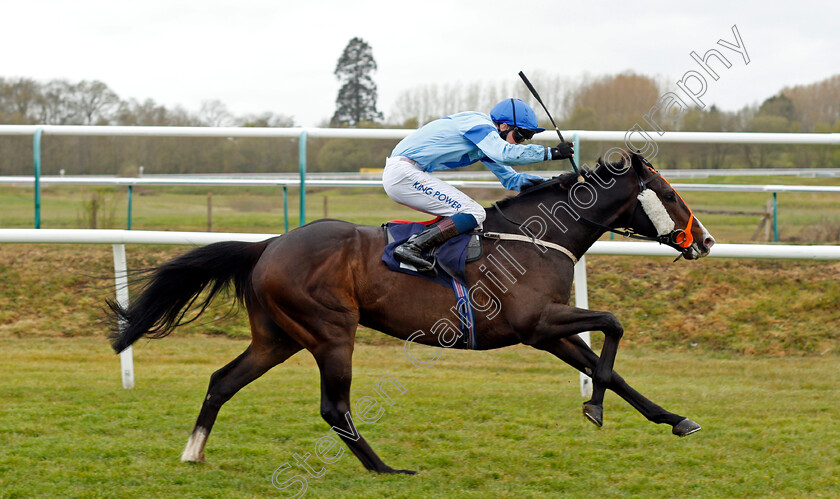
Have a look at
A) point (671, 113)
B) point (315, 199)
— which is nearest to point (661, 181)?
point (671, 113)

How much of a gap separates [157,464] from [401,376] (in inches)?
99.1

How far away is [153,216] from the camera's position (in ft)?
34.9

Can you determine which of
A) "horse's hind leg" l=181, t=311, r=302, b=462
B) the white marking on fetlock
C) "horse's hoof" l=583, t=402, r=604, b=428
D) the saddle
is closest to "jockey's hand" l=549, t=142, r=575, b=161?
the saddle

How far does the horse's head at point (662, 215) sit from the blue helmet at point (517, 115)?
575 millimetres

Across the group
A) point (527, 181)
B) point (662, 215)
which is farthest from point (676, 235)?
point (527, 181)

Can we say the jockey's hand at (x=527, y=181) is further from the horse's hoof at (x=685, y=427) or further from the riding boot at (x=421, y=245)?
the horse's hoof at (x=685, y=427)

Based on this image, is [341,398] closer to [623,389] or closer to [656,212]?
[623,389]

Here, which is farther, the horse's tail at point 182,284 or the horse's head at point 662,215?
the horse's tail at point 182,284

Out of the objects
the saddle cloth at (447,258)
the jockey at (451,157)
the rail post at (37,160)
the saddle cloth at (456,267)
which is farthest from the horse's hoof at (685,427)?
the rail post at (37,160)

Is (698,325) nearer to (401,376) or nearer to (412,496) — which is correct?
(401,376)

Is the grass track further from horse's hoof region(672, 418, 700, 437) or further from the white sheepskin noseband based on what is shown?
the white sheepskin noseband

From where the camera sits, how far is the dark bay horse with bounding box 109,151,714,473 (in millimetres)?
4039

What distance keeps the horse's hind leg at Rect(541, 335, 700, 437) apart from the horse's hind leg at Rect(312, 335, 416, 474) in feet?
3.36

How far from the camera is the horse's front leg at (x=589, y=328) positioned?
396 centimetres
